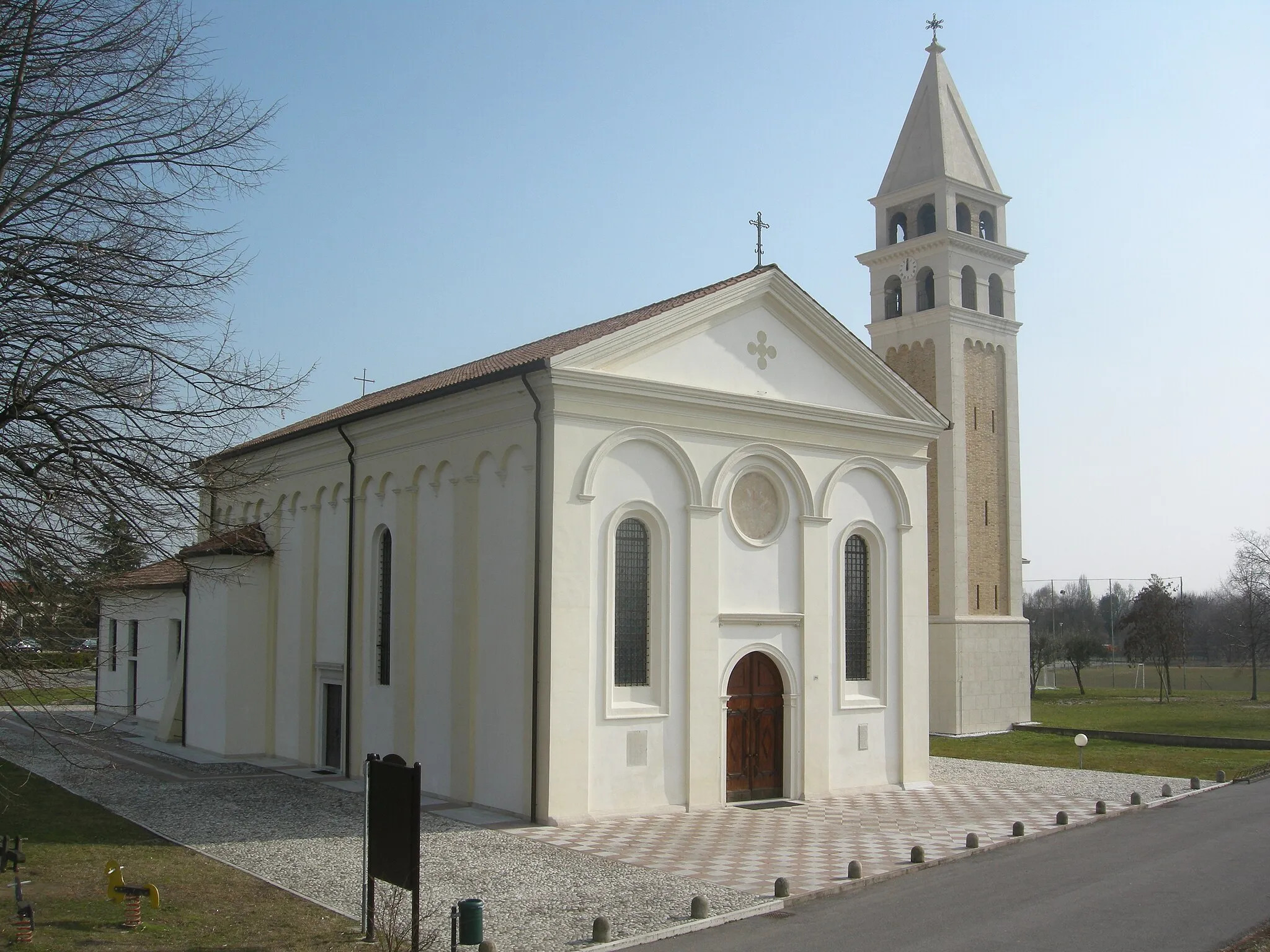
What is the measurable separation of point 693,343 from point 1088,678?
2432 inches

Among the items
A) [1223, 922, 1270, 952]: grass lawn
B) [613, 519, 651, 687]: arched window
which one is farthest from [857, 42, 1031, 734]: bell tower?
[1223, 922, 1270, 952]: grass lawn

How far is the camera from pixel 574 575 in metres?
18.2

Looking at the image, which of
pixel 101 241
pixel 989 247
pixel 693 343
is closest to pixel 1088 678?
pixel 989 247

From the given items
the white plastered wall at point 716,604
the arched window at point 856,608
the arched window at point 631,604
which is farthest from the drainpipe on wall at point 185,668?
the arched window at point 856,608

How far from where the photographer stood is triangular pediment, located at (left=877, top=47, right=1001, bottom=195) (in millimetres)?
36938

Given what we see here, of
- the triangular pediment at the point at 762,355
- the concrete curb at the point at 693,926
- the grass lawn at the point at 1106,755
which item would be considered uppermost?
the triangular pediment at the point at 762,355

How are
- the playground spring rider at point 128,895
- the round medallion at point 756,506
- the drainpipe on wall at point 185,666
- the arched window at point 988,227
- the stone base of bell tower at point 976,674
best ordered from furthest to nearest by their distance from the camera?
the arched window at point 988,227, the stone base of bell tower at point 976,674, the drainpipe on wall at point 185,666, the round medallion at point 756,506, the playground spring rider at point 128,895

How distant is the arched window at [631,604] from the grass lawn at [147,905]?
709 centimetres

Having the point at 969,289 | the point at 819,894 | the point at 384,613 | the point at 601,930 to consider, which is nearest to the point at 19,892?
the point at 601,930

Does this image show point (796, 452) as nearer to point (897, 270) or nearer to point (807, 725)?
point (807, 725)

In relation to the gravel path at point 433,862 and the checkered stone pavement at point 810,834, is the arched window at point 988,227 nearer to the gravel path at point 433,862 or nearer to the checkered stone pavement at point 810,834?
the checkered stone pavement at point 810,834

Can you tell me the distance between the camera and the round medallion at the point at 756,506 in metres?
20.6

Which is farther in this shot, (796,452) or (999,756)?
(999,756)

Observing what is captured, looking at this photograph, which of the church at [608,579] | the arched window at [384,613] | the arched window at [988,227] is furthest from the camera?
the arched window at [988,227]
